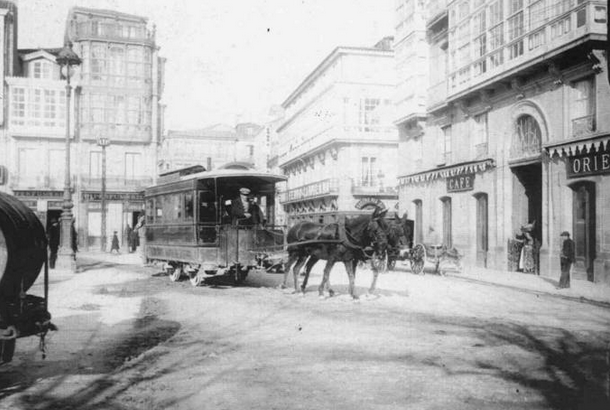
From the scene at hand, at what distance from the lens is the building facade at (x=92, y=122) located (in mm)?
39250

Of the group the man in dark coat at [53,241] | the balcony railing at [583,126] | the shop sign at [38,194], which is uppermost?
the balcony railing at [583,126]

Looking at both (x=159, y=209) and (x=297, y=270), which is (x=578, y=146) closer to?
(x=297, y=270)

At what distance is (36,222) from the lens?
5.70m

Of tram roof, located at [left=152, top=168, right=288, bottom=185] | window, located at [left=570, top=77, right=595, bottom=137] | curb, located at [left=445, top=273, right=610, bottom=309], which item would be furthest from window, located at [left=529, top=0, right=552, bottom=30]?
tram roof, located at [left=152, top=168, right=288, bottom=185]

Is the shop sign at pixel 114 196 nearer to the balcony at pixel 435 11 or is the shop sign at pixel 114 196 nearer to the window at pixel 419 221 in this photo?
the window at pixel 419 221

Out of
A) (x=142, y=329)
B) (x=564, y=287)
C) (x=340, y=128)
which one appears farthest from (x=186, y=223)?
(x=340, y=128)

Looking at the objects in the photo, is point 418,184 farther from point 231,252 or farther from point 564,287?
point 231,252

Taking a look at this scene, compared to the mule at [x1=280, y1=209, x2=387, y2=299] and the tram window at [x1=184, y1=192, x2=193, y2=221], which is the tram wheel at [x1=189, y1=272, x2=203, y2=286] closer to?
the tram window at [x1=184, y1=192, x2=193, y2=221]

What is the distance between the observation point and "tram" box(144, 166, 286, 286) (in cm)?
1307

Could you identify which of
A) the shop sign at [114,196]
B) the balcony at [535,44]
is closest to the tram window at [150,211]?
the balcony at [535,44]

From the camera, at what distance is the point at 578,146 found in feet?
50.7

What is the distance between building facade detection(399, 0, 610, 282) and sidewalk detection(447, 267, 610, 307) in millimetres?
619

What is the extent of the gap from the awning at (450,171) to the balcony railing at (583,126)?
449cm

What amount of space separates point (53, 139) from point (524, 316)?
123 feet
